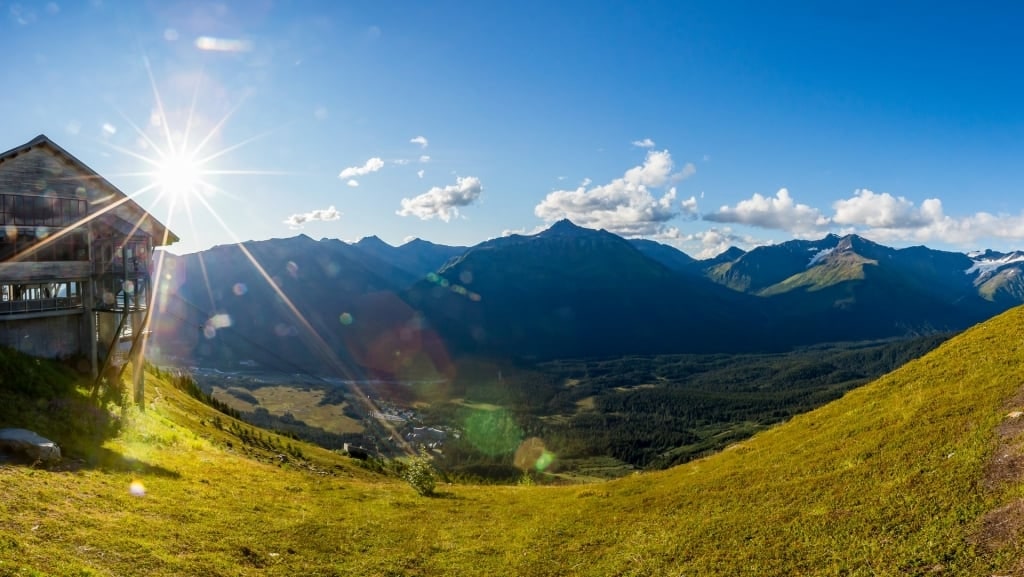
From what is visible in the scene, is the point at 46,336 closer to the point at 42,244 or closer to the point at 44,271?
the point at 44,271

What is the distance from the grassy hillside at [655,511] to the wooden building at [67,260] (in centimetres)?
1062

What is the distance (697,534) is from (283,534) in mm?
20369

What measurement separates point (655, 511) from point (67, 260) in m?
49.7

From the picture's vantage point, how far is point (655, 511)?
29.5m

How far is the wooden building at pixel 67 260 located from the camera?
38531mm

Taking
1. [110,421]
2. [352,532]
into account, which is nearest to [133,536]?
[352,532]

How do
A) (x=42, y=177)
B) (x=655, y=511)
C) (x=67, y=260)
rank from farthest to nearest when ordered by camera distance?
(x=67, y=260) → (x=42, y=177) → (x=655, y=511)

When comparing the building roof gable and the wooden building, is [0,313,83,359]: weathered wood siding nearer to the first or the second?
the wooden building

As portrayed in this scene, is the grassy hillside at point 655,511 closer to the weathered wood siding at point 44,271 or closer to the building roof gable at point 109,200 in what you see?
the weathered wood siding at point 44,271

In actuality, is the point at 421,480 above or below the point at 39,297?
below

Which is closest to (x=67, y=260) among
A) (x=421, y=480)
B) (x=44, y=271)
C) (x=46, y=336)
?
(x=44, y=271)

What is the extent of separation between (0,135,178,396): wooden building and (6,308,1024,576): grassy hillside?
10.6 m

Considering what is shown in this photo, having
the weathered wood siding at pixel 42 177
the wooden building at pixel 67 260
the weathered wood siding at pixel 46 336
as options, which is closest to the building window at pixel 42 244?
the wooden building at pixel 67 260

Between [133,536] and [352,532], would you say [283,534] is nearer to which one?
[352,532]
